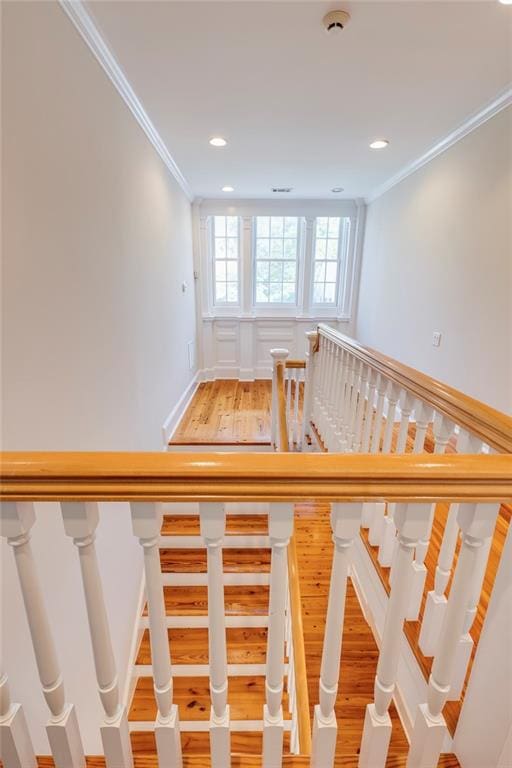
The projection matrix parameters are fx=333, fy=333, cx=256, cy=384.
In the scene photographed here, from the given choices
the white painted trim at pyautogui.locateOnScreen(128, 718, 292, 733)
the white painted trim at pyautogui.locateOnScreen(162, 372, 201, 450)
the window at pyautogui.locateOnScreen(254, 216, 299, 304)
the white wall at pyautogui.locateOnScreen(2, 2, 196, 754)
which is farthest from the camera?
the window at pyautogui.locateOnScreen(254, 216, 299, 304)

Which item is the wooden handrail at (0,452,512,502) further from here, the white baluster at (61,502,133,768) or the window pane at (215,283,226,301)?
the window pane at (215,283,226,301)

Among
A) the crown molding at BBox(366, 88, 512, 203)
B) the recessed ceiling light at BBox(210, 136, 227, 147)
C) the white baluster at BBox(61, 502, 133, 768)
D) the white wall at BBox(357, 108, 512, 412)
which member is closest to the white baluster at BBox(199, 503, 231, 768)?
the white baluster at BBox(61, 502, 133, 768)

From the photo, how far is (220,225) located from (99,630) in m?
5.09

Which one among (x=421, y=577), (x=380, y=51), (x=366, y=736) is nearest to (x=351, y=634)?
(x=421, y=577)

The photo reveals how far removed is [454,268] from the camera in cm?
259

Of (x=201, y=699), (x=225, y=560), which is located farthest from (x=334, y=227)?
(x=201, y=699)

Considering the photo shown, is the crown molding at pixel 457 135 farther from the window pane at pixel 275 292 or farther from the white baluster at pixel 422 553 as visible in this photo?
the white baluster at pixel 422 553

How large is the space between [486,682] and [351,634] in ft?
3.38

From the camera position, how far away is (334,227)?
4.90 m

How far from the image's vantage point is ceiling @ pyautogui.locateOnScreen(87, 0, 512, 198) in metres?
1.43

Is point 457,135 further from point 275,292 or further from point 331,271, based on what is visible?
point 275,292

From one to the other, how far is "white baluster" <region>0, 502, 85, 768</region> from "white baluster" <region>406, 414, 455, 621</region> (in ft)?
2.89

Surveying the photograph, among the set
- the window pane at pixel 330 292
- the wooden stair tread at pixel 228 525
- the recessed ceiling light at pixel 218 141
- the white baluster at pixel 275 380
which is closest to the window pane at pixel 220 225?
the window pane at pixel 330 292

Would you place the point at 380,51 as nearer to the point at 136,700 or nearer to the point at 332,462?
the point at 332,462
